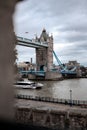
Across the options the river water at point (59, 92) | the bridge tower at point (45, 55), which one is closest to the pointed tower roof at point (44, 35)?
the bridge tower at point (45, 55)

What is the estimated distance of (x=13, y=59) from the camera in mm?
1373

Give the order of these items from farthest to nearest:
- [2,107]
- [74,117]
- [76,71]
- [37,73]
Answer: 1. [76,71]
2. [37,73]
3. [74,117]
4. [2,107]

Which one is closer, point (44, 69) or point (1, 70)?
point (1, 70)

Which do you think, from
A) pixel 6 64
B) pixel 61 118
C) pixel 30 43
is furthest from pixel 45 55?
pixel 6 64

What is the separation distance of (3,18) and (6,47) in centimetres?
14

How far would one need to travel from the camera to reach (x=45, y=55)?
71.5 m

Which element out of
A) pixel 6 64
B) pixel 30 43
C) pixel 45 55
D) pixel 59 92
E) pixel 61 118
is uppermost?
pixel 30 43

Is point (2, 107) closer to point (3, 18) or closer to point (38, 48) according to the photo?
point (3, 18)

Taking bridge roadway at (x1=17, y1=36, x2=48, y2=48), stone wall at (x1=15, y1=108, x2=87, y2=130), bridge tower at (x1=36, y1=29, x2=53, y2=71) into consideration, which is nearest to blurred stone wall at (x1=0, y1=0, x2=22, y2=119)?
stone wall at (x1=15, y1=108, x2=87, y2=130)

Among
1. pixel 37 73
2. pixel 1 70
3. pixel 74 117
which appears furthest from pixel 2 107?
pixel 37 73

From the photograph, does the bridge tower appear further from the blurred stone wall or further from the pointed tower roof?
the blurred stone wall

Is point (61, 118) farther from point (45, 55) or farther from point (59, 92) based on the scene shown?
point (45, 55)

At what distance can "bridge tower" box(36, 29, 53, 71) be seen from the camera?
71.5 meters

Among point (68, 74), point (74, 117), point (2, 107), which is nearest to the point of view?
point (2, 107)
